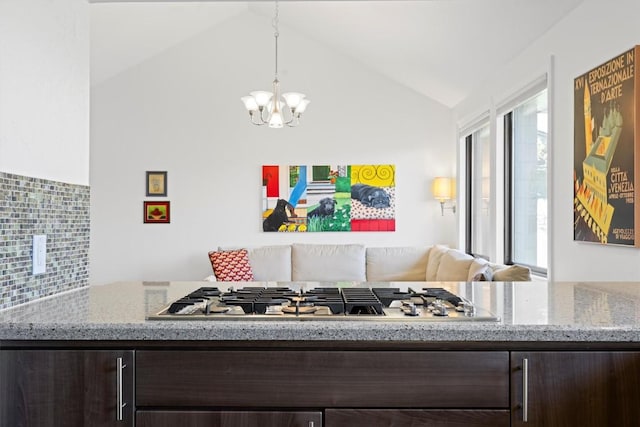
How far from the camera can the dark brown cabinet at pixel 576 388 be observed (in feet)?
4.42

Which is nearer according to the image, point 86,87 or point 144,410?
point 144,410

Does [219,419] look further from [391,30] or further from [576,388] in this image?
[391,30]

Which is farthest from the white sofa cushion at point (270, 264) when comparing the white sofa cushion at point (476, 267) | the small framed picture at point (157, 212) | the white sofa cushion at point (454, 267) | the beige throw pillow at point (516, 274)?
the beige throw pillow at point (516, 274)

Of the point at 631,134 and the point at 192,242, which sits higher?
the point at 631,134

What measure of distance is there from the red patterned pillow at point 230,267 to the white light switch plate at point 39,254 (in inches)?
153

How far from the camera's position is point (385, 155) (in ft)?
21.0

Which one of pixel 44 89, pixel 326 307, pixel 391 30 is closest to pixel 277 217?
pixel 391 30

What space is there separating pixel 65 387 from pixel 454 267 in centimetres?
385

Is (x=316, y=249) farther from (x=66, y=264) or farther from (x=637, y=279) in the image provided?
(x=66, y=264)

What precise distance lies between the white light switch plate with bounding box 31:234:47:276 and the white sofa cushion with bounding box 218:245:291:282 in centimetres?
416

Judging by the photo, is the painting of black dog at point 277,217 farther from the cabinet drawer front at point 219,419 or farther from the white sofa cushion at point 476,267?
the cabinet drawer front at point 219,419

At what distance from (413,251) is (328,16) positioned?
261 centimetres

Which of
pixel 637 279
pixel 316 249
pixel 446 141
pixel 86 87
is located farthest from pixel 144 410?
pixel 446 141

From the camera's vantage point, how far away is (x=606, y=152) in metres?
2.95
